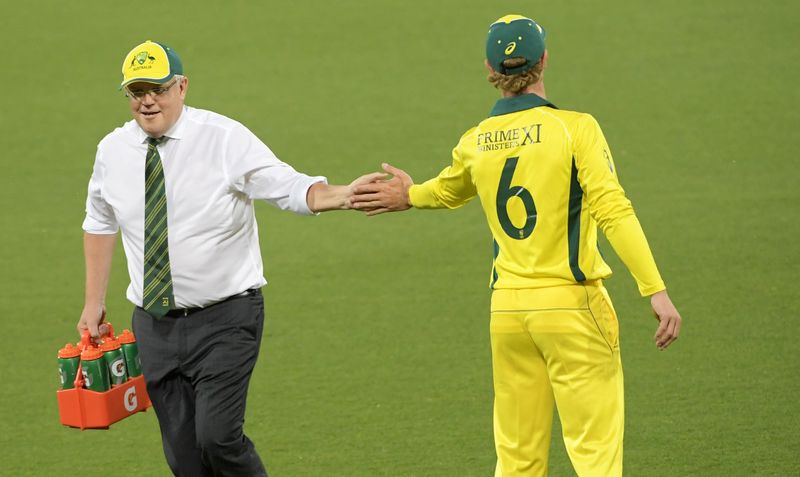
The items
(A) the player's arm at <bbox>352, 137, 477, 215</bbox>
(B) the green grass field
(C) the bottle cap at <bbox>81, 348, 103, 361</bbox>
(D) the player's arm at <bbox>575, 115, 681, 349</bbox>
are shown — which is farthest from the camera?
(B) the green grass field

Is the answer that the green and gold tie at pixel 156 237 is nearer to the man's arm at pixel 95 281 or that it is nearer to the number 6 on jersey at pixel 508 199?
the man's arm at pixel 95 281

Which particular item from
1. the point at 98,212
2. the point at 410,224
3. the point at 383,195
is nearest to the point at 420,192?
the point at 383,195

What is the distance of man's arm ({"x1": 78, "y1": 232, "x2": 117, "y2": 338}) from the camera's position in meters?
4.76

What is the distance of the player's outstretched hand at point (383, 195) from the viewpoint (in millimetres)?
4477

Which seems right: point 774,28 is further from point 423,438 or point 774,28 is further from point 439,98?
point 423,438

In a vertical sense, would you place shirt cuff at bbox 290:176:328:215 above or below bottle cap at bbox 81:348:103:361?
above

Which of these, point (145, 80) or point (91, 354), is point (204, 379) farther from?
point (145, 80)

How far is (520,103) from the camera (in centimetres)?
A: 411

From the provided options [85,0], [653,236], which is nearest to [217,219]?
[653,236]

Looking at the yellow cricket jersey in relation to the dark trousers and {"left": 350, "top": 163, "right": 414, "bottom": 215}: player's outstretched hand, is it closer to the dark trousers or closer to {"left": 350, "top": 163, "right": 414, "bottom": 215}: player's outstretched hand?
{"left": 350, "top": 163, "right": 414, "bottom": 215}: player's outstretched hand

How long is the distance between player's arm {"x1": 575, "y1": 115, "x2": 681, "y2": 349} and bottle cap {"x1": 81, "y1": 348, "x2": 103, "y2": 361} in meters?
1.89

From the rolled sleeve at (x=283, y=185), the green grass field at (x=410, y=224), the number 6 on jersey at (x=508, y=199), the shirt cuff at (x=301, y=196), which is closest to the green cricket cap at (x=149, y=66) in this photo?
the rolled sleeve at (x=283, y=185)

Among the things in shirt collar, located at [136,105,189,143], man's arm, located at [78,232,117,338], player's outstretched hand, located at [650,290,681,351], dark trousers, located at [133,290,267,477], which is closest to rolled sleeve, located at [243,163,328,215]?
shirt collar, located at [136,105,189,143]

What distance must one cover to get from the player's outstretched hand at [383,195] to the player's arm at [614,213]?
2.55 ft
